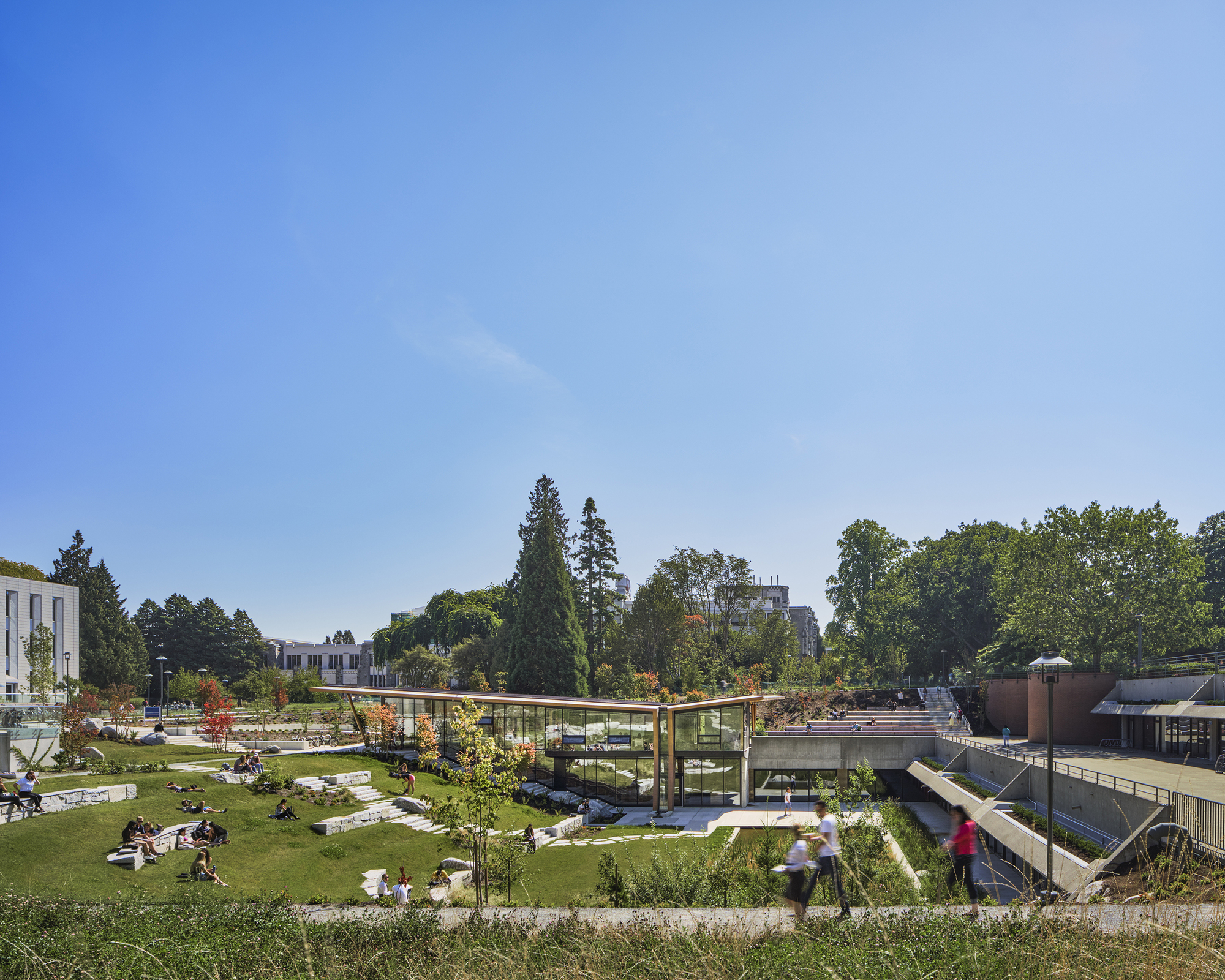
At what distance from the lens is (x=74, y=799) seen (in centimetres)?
2194

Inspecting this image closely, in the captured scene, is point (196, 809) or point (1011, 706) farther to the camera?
point (1011, 706)

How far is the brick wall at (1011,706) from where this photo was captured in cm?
4434

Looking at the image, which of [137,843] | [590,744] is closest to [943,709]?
[590,744]

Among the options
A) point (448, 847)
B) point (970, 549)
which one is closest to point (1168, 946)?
point (448, 847)

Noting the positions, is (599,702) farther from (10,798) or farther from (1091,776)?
(10,798)

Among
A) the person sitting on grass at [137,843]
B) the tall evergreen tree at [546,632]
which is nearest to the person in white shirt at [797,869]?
the person sitting on grass at [137,843]

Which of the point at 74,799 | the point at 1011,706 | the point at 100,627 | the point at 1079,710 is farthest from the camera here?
the point at 100,627

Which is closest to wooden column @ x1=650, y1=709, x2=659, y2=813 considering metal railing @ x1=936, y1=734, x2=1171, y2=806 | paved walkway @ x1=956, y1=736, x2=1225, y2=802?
metal railing @ x1=936, y1=734, x2=1171, y2=806

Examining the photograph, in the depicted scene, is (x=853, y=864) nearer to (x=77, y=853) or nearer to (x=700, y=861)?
(x=700, y=861)

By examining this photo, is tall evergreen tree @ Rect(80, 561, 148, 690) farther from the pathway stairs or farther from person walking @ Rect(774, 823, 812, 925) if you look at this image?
person walking @ Rect(774, 823, 812, 925)

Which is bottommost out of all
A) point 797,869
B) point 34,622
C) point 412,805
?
point 412,805

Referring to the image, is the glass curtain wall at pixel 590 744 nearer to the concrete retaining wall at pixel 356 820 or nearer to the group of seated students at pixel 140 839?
the concrete retaining wall at pixel 356 820

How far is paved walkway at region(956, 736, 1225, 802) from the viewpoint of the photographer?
20.9 m

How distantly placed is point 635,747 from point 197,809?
17316 millimetres
